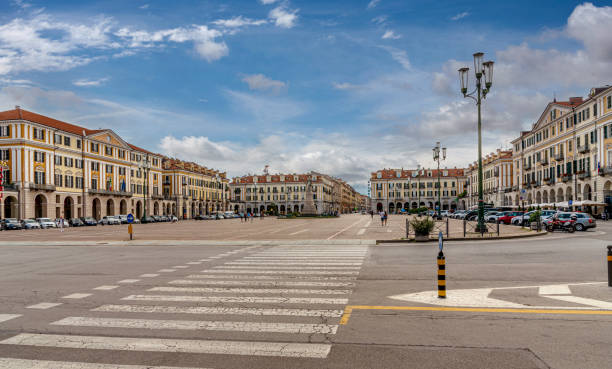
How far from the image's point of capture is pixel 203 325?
652 centimetres

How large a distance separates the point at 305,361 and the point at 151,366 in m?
1.79

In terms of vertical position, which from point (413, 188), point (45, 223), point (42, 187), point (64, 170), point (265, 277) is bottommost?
point (45, 223)

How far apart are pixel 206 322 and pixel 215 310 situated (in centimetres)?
77

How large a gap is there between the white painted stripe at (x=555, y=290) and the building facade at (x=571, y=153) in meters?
47.5

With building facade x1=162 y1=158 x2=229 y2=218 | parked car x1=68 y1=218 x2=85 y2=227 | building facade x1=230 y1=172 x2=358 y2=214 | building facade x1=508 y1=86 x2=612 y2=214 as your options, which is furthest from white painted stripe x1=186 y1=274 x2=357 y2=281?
building facade x1=230 y1=172 x2=358 y2=214

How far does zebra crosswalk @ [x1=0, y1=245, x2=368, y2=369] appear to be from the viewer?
17.5ft

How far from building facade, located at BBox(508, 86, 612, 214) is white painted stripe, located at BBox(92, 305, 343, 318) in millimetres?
51932

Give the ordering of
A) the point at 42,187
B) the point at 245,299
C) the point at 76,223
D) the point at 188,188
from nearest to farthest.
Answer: the point at 245,299, the point at 76,223, the point at 42,187, the point at 188,188

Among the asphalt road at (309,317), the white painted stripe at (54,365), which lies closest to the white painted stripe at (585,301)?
the asphalt road at (309,317)

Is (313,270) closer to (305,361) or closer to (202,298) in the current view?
(202,298)

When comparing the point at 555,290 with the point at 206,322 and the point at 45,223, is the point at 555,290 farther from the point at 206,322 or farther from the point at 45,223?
the point at 45,223

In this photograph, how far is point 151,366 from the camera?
16.1 ft

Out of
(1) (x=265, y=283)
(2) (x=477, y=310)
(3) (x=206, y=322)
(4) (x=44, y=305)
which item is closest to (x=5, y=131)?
(4) (x=44, y=305)

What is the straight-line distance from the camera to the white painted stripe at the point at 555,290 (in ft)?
28.1
